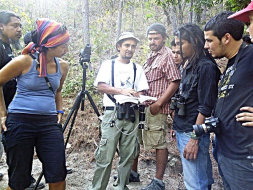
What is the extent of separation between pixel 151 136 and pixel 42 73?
5.34 feet

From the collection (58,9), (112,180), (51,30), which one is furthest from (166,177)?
(58,9)

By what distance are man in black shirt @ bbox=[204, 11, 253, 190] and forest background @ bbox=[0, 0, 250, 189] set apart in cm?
169

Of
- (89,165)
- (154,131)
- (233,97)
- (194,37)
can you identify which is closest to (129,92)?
(154,131)

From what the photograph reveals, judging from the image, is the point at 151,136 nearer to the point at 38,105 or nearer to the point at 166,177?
the point at 166,177

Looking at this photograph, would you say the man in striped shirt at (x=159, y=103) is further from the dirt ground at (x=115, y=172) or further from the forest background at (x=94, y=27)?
the forest background at (x=94, y=27)

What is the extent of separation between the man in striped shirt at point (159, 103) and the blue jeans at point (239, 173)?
129 cm

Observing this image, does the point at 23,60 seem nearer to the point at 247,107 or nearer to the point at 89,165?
the point at 247,107

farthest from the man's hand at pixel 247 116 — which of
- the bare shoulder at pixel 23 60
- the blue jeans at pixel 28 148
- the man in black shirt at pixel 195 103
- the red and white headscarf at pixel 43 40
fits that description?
the bare shoulder at pixel 23 60

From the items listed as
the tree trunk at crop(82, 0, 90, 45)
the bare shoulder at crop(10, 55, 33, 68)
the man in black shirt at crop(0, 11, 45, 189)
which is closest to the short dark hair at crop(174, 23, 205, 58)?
the bare shoulder at crop(10, 55, 33, 68)

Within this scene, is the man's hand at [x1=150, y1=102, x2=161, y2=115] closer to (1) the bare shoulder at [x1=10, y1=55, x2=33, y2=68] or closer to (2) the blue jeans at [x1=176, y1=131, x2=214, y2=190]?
(2) the blue jeans at [x1=176, y1=131, x2=214, y2=190]

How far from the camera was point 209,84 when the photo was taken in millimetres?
1906

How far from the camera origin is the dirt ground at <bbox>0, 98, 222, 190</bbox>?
10.2 ft

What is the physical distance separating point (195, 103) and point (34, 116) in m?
1.56

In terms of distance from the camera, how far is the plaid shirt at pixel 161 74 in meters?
2.78
